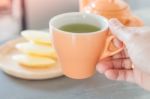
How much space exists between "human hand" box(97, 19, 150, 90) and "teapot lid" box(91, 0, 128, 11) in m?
0.12

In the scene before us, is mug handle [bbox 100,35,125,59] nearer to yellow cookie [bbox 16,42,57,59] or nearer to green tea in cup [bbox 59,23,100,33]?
green tea in cup [bbox 59,23,100,33]

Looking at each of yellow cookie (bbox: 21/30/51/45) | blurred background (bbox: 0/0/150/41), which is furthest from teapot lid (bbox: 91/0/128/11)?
blurred background (bbox: 0/0/150/41)

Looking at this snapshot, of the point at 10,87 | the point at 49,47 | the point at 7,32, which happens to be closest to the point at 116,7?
the point at 49,47

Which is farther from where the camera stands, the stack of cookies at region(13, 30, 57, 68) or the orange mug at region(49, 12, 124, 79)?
the stack of cookies at region(13, 30, 57, 68)

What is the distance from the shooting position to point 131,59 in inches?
20.9

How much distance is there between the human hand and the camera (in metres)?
0.50

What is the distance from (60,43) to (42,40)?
20 cm

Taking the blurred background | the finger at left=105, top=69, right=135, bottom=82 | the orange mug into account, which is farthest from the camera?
the blurred background

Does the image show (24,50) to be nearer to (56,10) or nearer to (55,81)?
(55,81)

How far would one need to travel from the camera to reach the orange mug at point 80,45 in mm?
476

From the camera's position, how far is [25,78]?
2.04 ft

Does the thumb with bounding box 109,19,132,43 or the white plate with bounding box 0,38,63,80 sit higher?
the thumb with bounding box 109,19,132,43

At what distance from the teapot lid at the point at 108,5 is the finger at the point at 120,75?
15 cm

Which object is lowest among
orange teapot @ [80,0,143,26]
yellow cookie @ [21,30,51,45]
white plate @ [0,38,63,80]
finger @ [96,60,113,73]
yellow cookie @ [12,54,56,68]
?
white plate @ [0,38,63,80]
